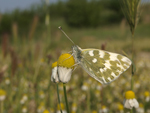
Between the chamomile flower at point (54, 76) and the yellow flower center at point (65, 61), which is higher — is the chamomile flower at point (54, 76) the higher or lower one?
the lower one

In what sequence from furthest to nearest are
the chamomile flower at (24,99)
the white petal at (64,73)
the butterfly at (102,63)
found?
the chamomile flower at (24,99) < the butterfly at (102,63) < the white petal at (64,73)

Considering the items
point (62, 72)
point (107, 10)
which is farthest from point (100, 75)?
point (107, 10)

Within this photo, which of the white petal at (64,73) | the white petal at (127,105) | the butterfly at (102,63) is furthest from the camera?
the butterfly at (102,63)

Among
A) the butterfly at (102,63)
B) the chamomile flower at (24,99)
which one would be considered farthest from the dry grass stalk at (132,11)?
the chamomile flower at (24,99)

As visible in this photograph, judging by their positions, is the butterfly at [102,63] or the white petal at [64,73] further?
the butterfly at [102,63]

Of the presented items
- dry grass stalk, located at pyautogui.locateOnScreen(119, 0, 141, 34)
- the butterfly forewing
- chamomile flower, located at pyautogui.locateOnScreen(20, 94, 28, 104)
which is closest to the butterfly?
the butterfly forewing

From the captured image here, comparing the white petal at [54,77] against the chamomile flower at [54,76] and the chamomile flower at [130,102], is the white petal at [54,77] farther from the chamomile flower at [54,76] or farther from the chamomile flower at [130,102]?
Answer: the chamomile flower at [130,102]

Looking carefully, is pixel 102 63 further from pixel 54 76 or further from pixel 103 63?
pixel 54 76
